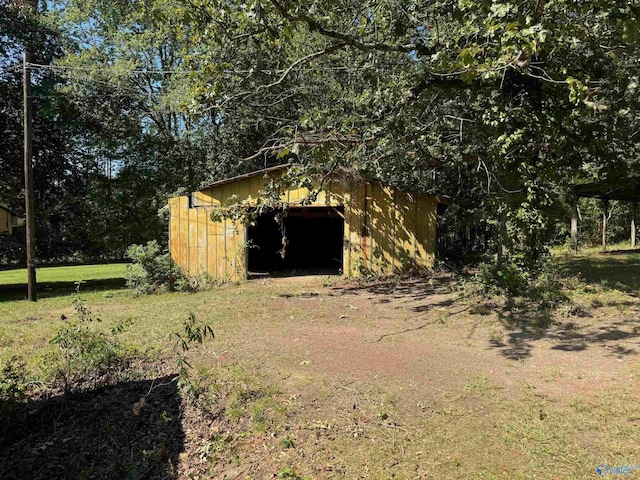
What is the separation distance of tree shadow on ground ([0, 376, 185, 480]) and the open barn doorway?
40.3ft

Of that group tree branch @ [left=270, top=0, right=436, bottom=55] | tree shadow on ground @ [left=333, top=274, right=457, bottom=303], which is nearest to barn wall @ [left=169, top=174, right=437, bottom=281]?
tree shadow on ground @ [left=333, top=274, right=457, bottom=303]

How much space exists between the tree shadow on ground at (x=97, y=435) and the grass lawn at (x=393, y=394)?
0.03m

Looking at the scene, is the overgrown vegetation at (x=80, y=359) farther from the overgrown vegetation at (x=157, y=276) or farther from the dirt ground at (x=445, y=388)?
the overgrown vegetation at (x=157, y=276)

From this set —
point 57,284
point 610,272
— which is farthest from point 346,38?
point 57,284

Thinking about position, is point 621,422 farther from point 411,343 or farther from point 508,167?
point 508,167

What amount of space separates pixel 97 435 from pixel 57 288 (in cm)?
1410

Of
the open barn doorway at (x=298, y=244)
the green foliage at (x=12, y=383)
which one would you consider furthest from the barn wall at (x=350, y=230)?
the green foliage at (x=12, y=383)

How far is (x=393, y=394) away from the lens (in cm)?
446

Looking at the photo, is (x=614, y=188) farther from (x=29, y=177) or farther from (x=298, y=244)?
(x=29, y=177)

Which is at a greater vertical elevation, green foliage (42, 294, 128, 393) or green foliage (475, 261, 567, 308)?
green foliage (475, 261, 567, 308)

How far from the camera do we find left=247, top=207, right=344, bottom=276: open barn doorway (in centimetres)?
1789

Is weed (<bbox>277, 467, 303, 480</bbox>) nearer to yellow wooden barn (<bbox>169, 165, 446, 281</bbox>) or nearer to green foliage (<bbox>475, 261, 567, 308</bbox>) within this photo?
green foliage (<bbox>475, 261, 567, 308</bbox>)

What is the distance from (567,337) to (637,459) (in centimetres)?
346

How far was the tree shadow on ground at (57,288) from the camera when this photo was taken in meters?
14.0
